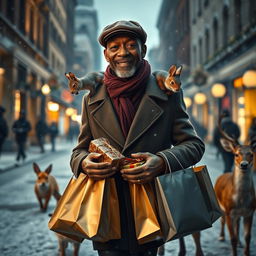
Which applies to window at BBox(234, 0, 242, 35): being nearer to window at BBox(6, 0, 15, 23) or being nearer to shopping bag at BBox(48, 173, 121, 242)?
window at BBox(6, 0, 15, 23)

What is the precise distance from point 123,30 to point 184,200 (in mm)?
1033

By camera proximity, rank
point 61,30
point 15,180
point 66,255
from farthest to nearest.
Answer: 1. point 61,30
2. point 15,180
3. point 66,255

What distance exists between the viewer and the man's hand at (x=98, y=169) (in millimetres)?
1886

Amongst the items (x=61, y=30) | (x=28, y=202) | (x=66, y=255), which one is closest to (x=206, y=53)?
(x=61, y=30)

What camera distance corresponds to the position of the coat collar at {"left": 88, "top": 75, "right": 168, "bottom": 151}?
2096 mm

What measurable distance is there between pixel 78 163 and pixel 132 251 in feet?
2.03

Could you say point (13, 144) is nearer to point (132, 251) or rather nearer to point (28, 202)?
point (28, 202)

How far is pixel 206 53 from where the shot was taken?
1073 inches

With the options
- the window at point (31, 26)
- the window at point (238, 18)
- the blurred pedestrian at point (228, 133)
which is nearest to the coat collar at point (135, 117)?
the blurred pedestrian at point (228, 133)

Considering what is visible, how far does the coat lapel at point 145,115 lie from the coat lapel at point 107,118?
78 mm

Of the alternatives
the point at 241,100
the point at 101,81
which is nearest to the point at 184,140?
the point at 101,81

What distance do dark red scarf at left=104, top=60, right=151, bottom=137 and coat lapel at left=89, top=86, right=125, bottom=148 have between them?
0.12 feet

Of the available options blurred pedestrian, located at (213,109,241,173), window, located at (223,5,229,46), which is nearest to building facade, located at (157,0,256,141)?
window, located at (223,5,229,46)

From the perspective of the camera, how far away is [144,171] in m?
1.88
